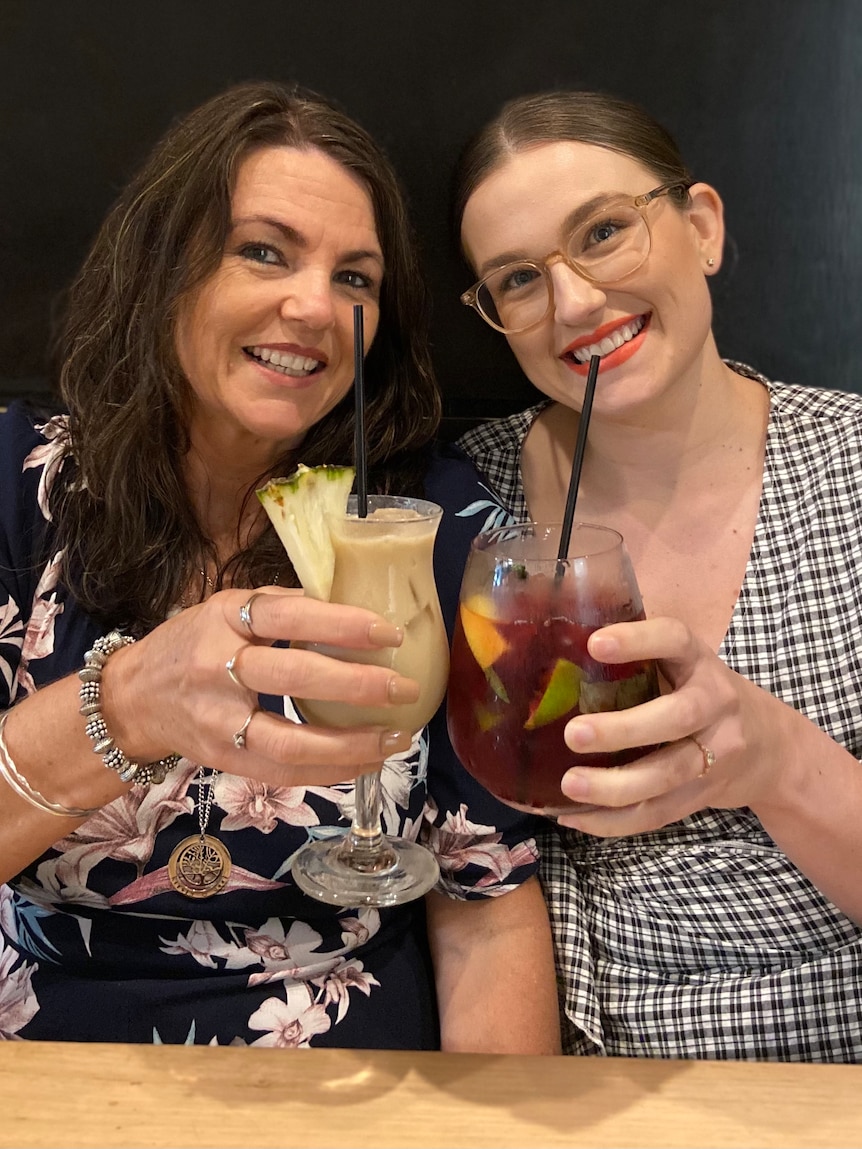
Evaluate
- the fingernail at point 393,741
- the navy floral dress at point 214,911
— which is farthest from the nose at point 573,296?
the fingernail at point 393,741

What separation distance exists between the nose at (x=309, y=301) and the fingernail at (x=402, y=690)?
2.40ft

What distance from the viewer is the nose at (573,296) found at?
1527mm

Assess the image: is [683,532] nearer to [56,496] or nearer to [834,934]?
[834,934]

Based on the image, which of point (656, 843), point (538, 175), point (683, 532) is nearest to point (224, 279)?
point (538, 175)

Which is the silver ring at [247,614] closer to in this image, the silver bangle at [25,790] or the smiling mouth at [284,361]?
the silver bangle at [25,790]

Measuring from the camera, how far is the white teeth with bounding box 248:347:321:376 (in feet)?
4.89

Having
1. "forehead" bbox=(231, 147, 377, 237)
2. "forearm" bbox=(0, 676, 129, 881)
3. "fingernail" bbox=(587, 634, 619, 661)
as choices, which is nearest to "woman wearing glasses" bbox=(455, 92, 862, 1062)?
"forehead" bbox=(231, 147, 377, 237)

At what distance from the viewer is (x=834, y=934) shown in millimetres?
1417

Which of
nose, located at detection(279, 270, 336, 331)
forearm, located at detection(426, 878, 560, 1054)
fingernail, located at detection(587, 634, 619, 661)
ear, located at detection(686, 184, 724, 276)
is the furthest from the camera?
ear, located at detection(686, 184, 724, 276)

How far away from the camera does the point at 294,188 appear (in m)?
1.50

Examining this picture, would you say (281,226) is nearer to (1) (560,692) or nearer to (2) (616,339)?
(2) (616,339)

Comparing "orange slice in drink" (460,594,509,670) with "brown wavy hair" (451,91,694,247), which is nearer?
"orange slice in drink" (460,594,509,670)

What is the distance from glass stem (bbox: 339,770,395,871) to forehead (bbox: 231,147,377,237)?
0.89m

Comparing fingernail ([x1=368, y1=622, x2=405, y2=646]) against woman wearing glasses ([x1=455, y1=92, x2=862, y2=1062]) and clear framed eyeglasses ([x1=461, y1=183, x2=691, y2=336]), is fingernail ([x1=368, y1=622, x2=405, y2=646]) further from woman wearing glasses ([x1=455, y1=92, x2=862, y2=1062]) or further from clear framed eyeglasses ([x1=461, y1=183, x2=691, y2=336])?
clear framed eyeglasses ([x1=461, y1=183, x2=691, y2=336])
